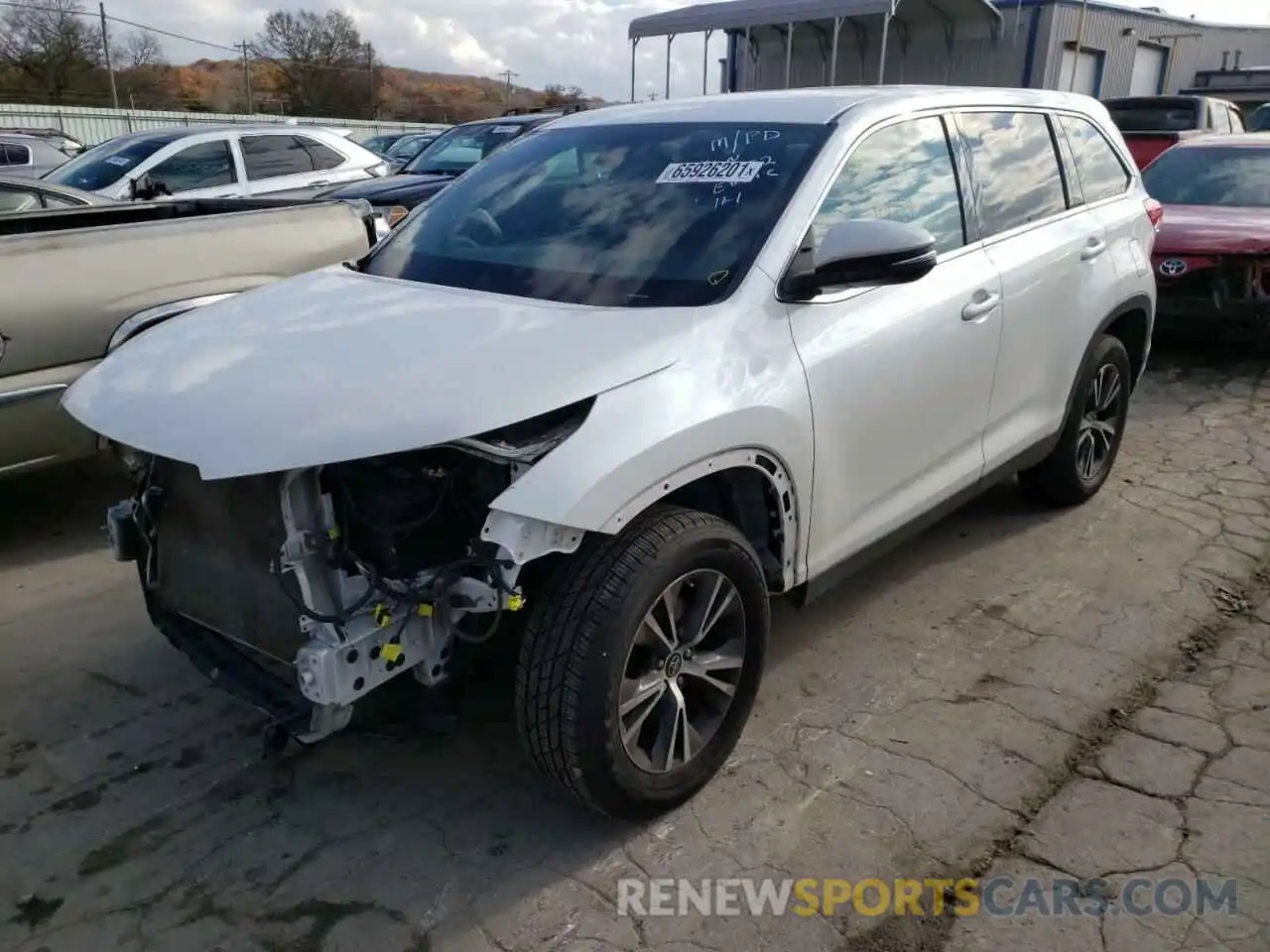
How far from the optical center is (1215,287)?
7238 millimetres

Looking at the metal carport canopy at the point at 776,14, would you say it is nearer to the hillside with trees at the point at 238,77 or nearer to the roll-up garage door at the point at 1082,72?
the roll-up garage door at the point at 1082,72

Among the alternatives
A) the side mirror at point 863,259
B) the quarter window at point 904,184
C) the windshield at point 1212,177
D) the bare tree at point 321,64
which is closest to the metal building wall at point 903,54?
the windshield at point 1212,177

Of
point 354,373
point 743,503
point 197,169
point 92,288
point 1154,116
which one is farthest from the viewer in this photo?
point 1154,116

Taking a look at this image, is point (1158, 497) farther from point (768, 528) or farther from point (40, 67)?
point (40, 67)

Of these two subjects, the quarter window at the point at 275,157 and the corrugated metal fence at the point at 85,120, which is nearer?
the quarter window at the point at 275,157

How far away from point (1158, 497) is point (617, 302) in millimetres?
3517

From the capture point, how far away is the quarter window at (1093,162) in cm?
459

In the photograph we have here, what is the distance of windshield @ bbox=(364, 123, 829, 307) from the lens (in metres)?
3.04

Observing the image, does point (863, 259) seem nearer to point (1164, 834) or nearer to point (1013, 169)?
point (1013, 169)

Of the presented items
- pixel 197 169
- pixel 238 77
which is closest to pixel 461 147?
pixel 197 169

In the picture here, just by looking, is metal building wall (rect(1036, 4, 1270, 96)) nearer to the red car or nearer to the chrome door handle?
the red car

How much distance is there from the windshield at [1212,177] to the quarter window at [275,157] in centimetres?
785

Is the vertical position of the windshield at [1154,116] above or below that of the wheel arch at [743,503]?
above

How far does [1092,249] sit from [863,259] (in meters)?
2.08
